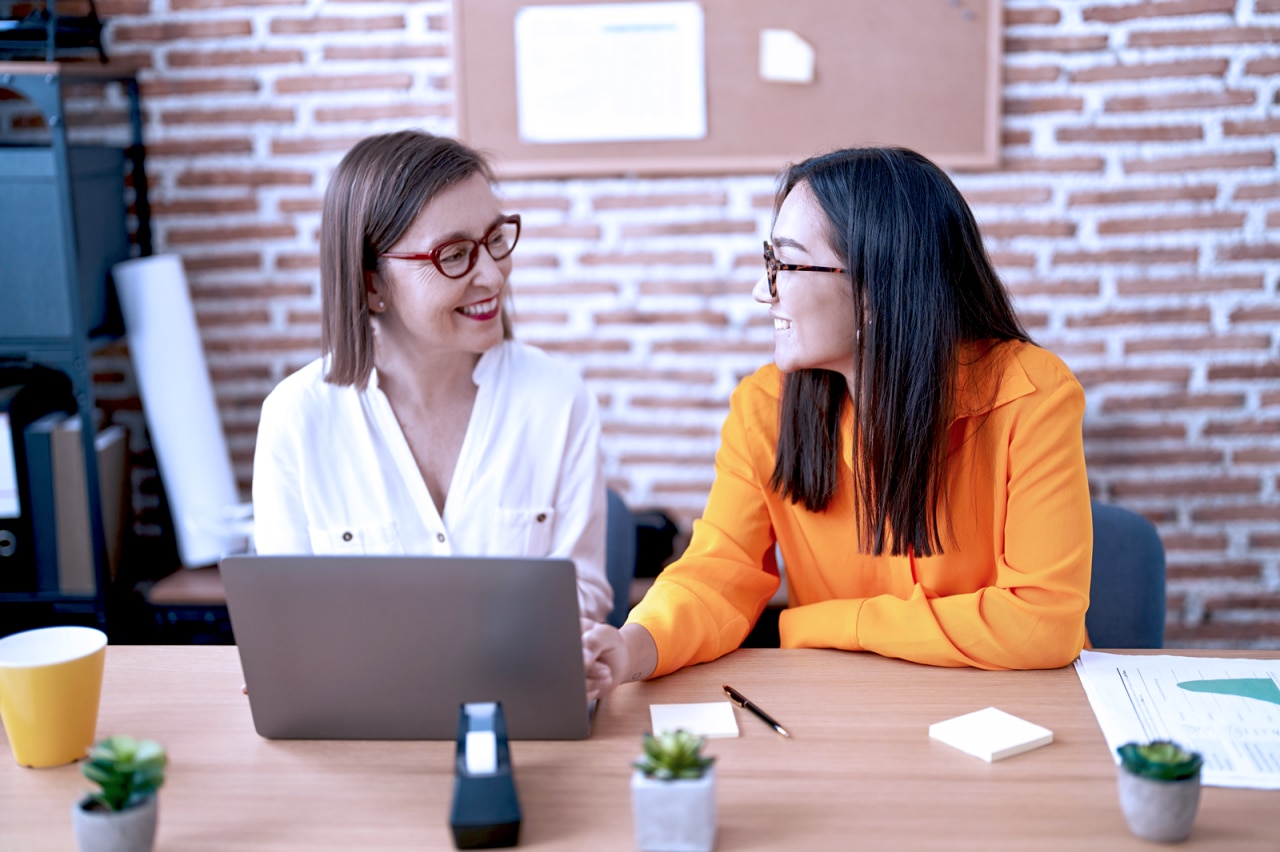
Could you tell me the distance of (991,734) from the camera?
1.25m

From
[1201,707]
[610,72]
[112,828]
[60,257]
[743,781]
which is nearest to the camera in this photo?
[112,828]

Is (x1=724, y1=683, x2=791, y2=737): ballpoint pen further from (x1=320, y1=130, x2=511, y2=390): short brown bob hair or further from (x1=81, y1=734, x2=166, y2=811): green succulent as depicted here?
(x1=320, y1=130, x2=511, y2=390): short brown bob hair

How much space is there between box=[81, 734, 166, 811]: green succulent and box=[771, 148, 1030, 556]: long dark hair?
0.97 metres

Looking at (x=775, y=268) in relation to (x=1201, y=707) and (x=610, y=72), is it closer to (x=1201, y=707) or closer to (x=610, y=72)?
(x=1201, y=707)

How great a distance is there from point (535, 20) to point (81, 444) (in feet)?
4.83

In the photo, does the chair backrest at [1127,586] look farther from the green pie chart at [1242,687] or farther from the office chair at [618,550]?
the office chair at [618,550]

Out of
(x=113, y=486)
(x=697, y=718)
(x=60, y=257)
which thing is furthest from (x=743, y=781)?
(x=113, y=486)

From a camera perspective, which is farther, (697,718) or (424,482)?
(424,482)

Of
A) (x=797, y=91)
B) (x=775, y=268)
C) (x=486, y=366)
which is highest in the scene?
(x=797, y=91)

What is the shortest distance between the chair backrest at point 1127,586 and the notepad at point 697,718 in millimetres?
748

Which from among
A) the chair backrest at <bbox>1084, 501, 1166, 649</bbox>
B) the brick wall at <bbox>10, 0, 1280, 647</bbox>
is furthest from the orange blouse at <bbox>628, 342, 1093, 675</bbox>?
the brick wall at <bbox>10, 0, 1280, 647</bbox>

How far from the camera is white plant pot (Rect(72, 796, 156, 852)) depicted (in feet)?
3.36

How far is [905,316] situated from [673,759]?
2.59 feet

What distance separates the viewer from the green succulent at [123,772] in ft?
3.40
